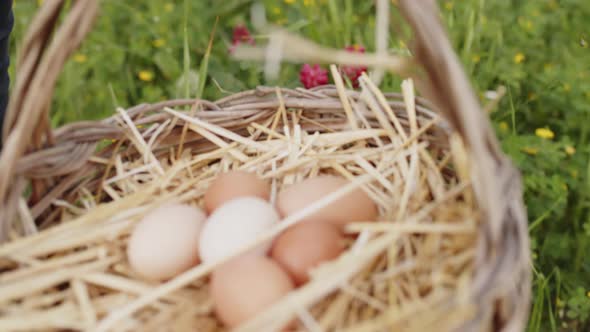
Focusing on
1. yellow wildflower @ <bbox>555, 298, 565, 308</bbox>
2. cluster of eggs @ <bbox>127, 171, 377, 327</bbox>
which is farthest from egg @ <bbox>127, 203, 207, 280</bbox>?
yellow wildflower @ <bbox>555, 298, 565, 308</bbox>

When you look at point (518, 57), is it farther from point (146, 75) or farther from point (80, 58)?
point (80, 58)

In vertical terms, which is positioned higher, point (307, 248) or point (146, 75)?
point (146, 75)

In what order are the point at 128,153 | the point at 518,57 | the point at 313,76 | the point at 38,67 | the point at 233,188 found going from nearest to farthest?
the point at 38,67
the point at 233,188
the point at 128,153
the point at 313,76
the point at 518,57

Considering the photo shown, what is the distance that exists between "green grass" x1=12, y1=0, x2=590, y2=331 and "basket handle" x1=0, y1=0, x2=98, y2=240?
1.77ft

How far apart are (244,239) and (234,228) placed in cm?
2

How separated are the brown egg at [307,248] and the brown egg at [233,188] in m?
0.17

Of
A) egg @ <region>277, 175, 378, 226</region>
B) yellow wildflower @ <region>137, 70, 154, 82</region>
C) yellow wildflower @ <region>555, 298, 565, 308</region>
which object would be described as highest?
yellow wildflower @ <region>137, 70, 154, 82</region>

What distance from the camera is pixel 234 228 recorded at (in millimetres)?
964

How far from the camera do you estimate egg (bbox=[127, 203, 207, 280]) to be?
97 cm

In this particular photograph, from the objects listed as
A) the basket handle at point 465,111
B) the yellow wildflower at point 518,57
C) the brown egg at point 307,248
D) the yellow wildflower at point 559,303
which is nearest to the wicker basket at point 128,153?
the basket handle at point 465,111

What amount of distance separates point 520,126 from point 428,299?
1.00m

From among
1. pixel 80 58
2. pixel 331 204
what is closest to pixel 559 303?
pixel 331 204

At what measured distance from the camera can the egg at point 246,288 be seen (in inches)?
33.1

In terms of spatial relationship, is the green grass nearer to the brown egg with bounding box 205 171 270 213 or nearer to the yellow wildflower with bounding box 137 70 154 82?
the yellow wildflower with bounding box 137 70 154 82
